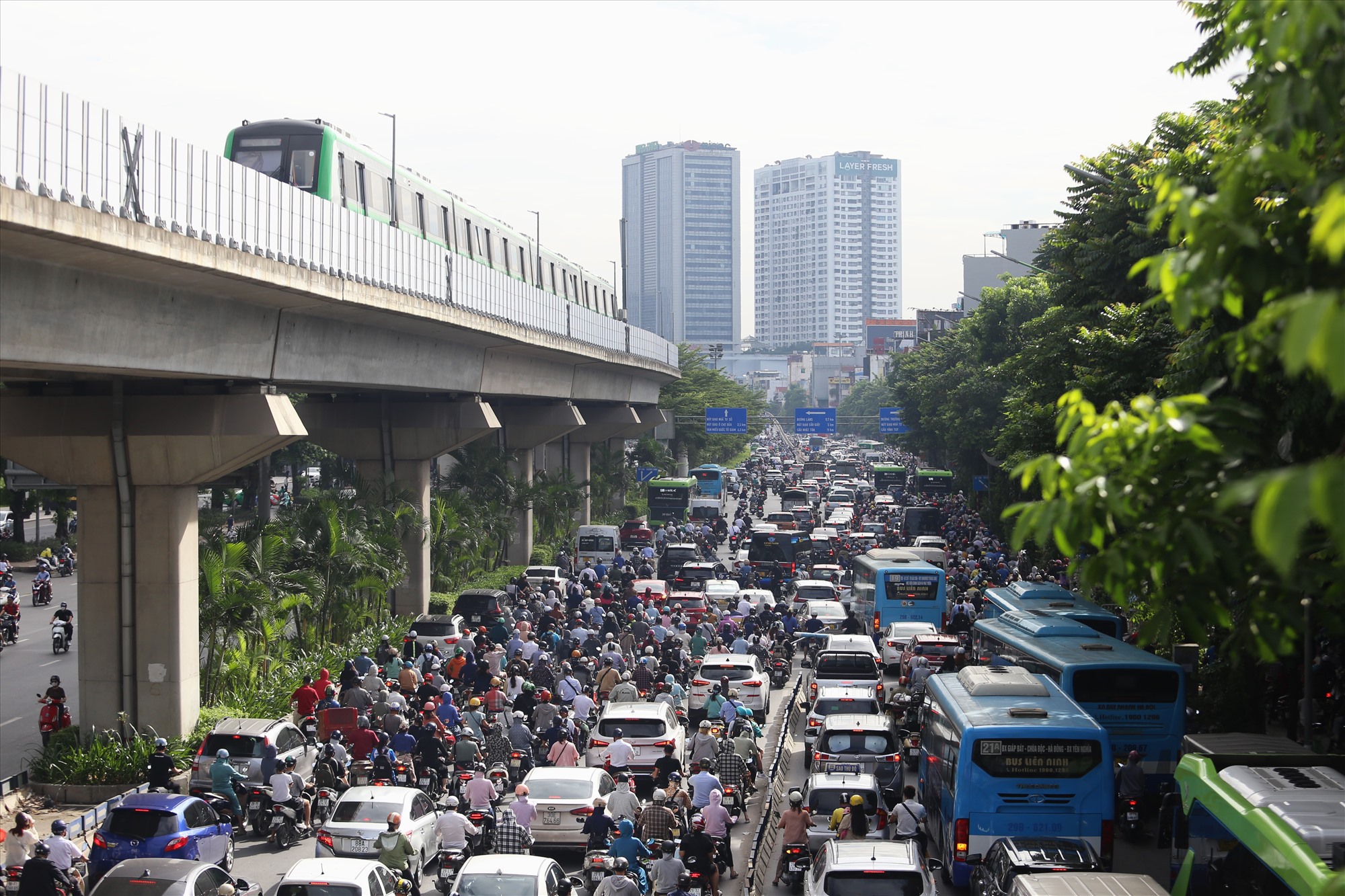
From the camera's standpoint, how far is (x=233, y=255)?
18.1 meters

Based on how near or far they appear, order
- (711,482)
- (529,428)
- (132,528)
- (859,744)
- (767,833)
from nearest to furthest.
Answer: (767,833) < (859,744) < (132,528) < (529,428) < (711,482)

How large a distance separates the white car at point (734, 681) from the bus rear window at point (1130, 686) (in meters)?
7.00

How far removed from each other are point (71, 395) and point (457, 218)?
1723 cm

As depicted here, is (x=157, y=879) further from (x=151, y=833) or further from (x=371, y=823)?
(x=371, y=823)

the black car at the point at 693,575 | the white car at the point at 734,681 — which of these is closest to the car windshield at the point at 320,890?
the white car at the point at 734,681

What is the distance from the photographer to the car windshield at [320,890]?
39.8 feet

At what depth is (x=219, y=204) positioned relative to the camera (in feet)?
58.5

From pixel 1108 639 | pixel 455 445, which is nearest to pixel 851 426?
pixel 455 445

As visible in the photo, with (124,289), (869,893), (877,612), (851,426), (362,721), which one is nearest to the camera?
(869,893)

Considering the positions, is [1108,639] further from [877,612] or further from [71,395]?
[71,395]

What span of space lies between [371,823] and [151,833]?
2196 mm

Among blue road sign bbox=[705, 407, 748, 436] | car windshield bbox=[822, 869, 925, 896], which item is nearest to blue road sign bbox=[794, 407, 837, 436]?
blue road sign bbox=[705, 407, 748, 436]

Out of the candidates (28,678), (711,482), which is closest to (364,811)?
(28,678)

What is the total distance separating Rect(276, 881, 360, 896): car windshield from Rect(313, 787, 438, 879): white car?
2328mm
